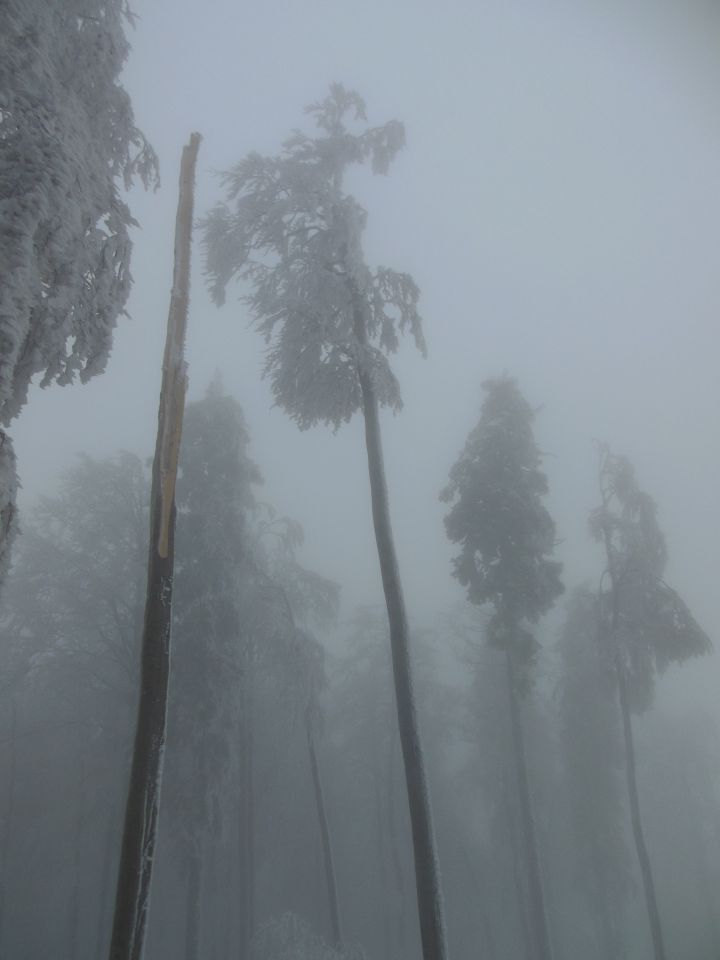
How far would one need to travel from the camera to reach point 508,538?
1599 cm

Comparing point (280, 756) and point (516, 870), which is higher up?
point (280, 756)

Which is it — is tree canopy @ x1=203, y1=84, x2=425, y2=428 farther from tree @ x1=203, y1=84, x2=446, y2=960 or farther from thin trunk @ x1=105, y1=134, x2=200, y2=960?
thin trunk @ x1=105, y1=134, x2=200, y2=960

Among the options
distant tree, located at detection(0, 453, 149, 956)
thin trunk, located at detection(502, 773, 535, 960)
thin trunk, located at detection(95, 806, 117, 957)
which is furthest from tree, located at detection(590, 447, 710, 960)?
thin trunk, located at detection(95, 806, 117, 957)

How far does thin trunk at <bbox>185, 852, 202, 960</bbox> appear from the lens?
15.1 meters

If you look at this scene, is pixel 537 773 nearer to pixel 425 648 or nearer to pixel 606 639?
pixel 425 648

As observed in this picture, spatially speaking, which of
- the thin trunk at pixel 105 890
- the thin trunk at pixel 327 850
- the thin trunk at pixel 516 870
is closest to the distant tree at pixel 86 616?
the thin trunk at pixel 105 890

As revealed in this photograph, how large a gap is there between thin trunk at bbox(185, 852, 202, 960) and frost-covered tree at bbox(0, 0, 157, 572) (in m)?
15.4

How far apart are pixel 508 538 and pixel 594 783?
45.4ft

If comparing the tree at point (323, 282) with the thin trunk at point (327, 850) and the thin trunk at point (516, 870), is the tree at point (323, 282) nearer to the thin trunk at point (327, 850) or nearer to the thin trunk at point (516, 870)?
the thin trunk at point (327, 850)

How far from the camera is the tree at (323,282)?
9.31 metres

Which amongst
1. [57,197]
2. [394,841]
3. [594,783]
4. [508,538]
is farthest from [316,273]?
[394,841]

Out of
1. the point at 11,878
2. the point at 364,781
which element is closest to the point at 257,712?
the point at 364,781

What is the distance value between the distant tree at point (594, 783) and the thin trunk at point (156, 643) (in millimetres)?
20978

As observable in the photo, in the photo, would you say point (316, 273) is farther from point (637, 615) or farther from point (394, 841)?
point (394, 841)
